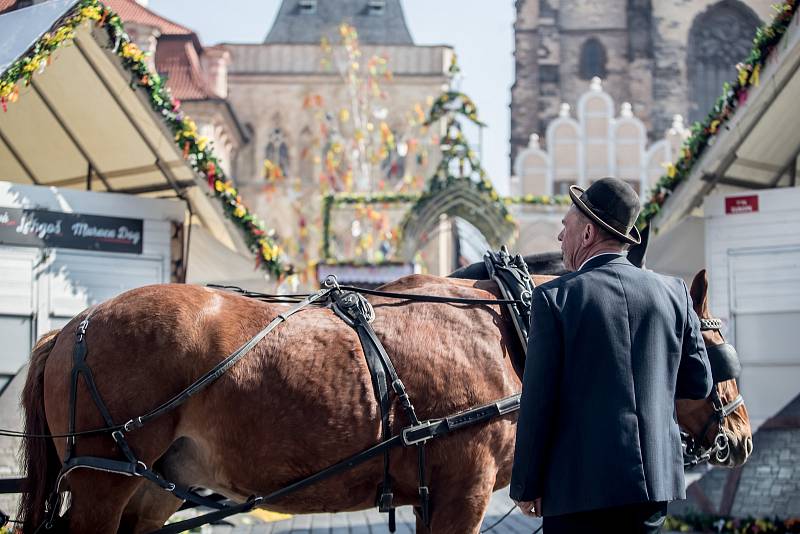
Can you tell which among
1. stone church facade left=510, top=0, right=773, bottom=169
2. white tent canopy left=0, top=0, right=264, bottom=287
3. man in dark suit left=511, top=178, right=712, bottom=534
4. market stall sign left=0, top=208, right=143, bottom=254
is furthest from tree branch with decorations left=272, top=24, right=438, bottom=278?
man in dark suit left=511, top=178, right=712, bottom=534

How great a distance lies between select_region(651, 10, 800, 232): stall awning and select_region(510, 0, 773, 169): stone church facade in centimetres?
3631

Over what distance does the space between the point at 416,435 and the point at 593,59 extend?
45.9 meters

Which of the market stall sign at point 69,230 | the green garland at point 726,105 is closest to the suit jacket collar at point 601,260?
the green garland at point 726,105

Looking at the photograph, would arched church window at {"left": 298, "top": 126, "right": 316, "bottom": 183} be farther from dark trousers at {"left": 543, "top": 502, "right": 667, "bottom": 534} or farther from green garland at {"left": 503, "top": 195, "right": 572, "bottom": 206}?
dark trousers at {"left": 543, "top": 502, "right": 667, "bottom": 534}

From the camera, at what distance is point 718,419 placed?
4832 mm

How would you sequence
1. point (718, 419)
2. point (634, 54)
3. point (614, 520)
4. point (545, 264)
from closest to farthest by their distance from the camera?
point (614, 520)
point (718, 419)
point (545, 264)
point (634, 54)

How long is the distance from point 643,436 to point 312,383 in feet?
5.09

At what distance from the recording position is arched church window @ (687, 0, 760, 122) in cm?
4691

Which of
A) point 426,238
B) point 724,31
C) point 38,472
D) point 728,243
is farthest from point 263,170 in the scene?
point 38,472

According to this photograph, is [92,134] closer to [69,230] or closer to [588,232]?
[69,230]

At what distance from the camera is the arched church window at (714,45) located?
46906 millimetres

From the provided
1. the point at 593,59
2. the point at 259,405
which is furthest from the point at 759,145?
the point at 593,59

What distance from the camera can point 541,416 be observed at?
3.58 metres

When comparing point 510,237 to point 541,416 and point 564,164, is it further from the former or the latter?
point 541,416
